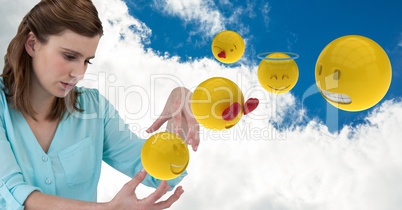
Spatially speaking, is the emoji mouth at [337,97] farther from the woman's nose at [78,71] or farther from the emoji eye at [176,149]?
the woman's nose at [78,71]

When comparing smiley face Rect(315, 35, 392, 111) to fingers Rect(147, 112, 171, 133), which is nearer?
smiley face Rect(315, 35, 392, 111)

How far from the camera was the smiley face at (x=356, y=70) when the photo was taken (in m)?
2.17

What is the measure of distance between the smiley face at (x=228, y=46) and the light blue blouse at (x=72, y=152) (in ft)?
4.13

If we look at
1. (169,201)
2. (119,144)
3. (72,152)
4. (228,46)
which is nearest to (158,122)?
(169,201)

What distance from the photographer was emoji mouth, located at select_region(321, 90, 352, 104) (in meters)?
2.28

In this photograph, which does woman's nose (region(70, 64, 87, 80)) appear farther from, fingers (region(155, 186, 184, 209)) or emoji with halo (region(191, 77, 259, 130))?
fingers (region(155, 186, 184, 209))

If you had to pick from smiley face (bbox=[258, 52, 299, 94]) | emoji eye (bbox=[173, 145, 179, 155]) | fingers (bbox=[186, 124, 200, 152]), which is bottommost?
emoji eye (bbox=[173, 145, 179, 155])

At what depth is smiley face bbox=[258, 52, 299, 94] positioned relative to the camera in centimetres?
318

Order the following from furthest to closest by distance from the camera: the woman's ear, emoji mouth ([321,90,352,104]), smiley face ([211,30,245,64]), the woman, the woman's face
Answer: smiley face ([211,30,245,64]), the woman's ear, the woman's face, the woman, emoji mouth ([321,90,352,104])

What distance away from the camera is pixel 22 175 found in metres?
2.59

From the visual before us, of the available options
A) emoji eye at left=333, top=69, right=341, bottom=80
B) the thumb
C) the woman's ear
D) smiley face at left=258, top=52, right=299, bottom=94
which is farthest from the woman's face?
emoji eye at left=333, top=69, right=341, bottom=80

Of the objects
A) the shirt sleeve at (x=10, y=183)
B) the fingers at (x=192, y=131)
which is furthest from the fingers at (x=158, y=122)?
the shirt sleeve at (x=10, y=183)

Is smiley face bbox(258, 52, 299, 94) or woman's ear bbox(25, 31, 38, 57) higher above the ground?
smiley face bbox(258, 52, 299, 94)

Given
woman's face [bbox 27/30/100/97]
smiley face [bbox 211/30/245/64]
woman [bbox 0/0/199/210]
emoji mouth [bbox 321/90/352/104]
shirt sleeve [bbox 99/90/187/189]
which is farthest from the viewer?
smiley face [bbox 211/30/245/64]
